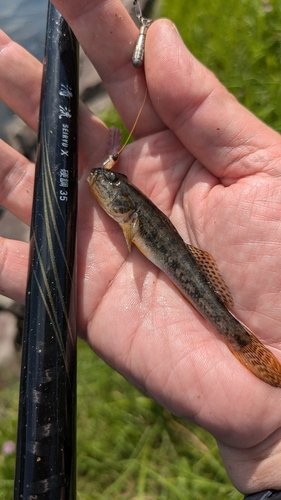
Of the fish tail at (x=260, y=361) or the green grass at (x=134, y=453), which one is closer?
the fish tail at (x=260, y=361)

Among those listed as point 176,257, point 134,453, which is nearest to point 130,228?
point 176,257

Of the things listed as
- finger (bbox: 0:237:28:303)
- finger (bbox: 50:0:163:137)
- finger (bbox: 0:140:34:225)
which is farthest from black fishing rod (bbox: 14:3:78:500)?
finger (bbox: 0:140:34:225)

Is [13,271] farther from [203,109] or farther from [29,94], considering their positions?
[203,109]

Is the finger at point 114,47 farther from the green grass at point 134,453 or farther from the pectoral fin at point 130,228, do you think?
the green grass at point 134,453

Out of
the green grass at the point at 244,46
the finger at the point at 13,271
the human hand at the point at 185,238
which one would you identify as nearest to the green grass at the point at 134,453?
the human hand at the point at 185,238

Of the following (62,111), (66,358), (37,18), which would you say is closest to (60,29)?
(62,111)

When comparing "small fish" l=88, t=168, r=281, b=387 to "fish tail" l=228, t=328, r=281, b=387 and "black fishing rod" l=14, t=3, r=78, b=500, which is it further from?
"black fishing rod" l=14, t=3, r=78, b=500
